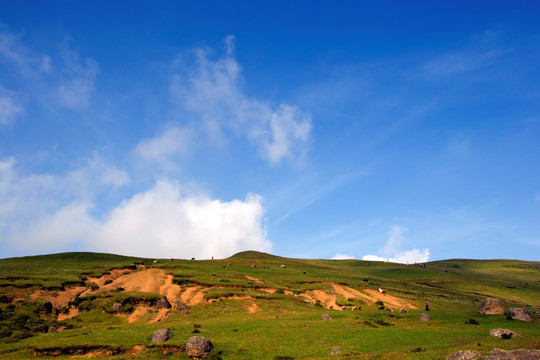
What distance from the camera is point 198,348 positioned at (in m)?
38.6

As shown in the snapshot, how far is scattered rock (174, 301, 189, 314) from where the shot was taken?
208 ft

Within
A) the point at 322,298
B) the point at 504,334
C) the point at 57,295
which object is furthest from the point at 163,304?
the point at 504,334

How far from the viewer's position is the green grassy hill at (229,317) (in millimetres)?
40250

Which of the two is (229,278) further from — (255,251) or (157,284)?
(255,251)

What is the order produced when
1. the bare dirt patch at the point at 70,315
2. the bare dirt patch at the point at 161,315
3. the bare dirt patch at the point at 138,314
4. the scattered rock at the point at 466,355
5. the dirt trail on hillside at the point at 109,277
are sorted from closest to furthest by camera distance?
the scattered rock at the point at 466,355 → the bare dirt patch at the point at 161,315 → the bare dirt patch at the point at 70,315 → the bare dirt patch at the point at 138,314 → the dirt trail on hillside at the point at 109,277

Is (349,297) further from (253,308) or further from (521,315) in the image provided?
(521,315)

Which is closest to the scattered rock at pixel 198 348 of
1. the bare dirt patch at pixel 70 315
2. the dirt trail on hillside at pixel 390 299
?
the bare dirt patch at pixel 70 315

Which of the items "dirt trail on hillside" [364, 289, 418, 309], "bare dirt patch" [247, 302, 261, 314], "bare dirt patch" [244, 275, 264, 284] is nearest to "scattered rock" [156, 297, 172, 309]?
"bare dirt patch" [247, 302, 261, 314]

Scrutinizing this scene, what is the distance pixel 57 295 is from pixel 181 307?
25990 millimetres

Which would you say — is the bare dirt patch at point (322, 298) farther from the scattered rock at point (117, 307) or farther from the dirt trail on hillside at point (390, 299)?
the scattered rock at point (117, 307)

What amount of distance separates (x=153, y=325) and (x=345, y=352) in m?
33.0

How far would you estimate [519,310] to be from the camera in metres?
56.6

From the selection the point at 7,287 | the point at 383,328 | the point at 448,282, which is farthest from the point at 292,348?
the point at 448,282

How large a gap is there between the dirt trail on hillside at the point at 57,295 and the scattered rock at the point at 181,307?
72.2ft
